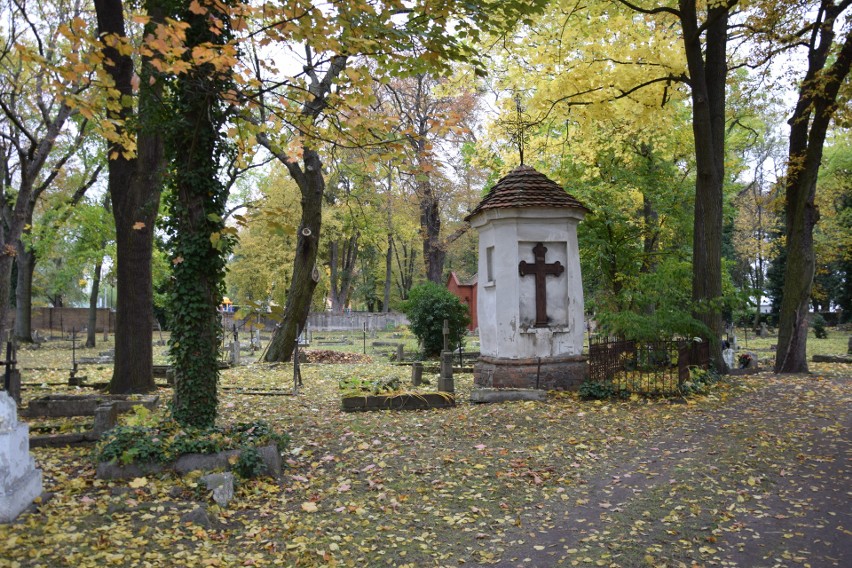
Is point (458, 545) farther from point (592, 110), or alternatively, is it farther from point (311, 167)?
point (311, 167)

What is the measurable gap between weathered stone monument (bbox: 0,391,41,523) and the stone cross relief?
27.3ft

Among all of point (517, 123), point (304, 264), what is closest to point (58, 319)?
point (304, 264)

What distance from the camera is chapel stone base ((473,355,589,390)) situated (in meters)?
11.3

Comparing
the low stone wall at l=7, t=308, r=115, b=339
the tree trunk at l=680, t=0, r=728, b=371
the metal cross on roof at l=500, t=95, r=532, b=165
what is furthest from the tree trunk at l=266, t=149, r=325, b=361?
the low stone wall at l=7, t=308, r=115, b=339

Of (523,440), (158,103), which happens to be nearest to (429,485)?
(523,440)

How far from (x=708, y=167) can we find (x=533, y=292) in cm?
461

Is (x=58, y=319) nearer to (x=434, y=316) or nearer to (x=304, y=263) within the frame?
(x=304, y=263)

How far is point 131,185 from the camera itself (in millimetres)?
11008

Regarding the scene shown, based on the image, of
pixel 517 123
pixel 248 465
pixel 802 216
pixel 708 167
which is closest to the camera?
pixel 248 465

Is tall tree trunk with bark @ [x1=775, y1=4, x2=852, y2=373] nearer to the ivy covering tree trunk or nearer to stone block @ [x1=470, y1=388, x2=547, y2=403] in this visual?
stone block @ [x1=470, y1=388, x2=547, y2=403]

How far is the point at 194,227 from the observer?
6.87 metres

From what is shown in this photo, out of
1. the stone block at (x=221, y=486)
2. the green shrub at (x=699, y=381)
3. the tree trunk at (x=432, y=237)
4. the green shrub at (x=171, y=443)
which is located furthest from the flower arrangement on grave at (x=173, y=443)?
the tree trunk at (x=432, y=237)

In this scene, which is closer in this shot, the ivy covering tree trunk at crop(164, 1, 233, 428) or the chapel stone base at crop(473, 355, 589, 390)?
the ivy covering tree trunk at crop(164, 1, 233, 428)

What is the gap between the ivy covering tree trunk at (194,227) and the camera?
686 cm
